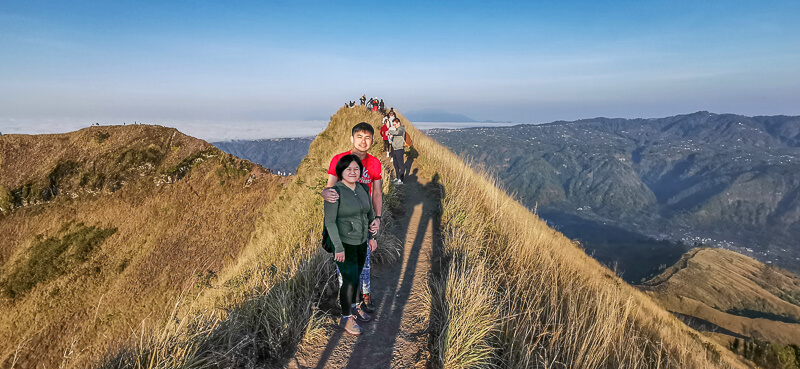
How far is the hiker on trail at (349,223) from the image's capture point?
281 cm

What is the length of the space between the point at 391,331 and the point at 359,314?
379 millimetres

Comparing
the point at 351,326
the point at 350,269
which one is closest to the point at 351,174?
the point at 350,269

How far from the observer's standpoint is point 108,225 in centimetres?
1213

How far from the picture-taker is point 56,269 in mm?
11539

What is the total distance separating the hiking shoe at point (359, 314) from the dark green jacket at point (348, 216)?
869 millimetres

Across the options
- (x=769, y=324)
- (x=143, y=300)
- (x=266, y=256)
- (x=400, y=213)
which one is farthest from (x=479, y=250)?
(x=769, y=324)

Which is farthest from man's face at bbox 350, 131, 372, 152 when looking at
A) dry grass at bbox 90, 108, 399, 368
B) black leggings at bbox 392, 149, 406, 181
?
black leggings at bbox 392, 149, 406, 181

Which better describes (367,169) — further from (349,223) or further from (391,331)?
(391,331)

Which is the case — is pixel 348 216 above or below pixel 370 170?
below

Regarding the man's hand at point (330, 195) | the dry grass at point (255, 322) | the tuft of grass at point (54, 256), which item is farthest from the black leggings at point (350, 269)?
the tuft of grass at point (54, 256)

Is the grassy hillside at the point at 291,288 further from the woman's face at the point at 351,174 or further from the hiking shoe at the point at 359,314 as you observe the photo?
the woman's face at the point at 351,174

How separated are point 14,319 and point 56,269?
172 cm

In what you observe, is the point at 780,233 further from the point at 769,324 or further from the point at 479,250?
the point at 479,250

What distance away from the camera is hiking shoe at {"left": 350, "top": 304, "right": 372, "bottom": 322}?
3.37m
